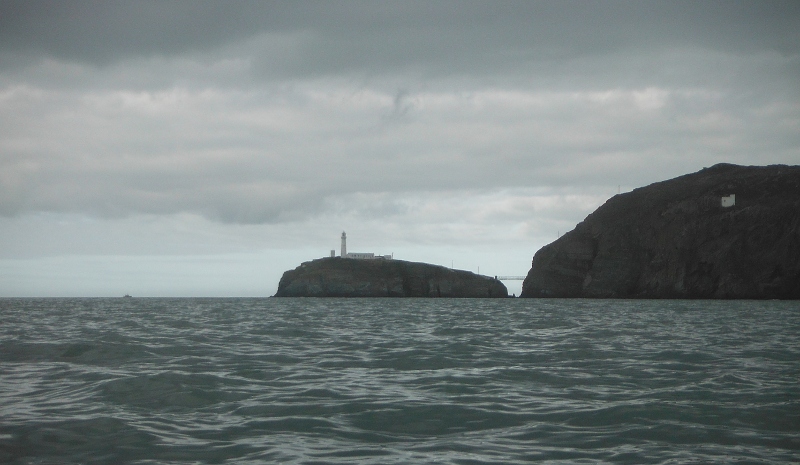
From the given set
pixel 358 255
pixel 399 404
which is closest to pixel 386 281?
pixel 358 255

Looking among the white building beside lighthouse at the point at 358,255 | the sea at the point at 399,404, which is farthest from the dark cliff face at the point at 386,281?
the sea at the point at 399,404

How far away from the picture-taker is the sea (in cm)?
933

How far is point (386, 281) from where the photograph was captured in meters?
156

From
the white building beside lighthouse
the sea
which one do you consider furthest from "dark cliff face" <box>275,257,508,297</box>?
the sea

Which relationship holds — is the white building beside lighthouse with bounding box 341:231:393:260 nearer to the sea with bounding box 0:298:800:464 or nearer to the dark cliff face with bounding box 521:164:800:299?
→ the dark cliff face with bounding box 521:164:800:299

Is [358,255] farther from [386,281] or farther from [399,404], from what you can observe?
[399,404]

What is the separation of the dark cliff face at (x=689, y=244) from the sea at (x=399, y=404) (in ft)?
311

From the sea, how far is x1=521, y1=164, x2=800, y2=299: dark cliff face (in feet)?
311

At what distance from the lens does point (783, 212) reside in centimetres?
10800

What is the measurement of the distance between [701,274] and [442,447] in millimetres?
114072

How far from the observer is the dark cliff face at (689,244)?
10700 cm

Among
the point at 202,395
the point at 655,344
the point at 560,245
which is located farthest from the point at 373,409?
the point at 560,245

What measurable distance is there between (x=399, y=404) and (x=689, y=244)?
11451 cm

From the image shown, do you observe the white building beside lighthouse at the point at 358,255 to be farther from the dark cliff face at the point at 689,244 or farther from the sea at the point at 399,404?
the sea at the point at 399,404
